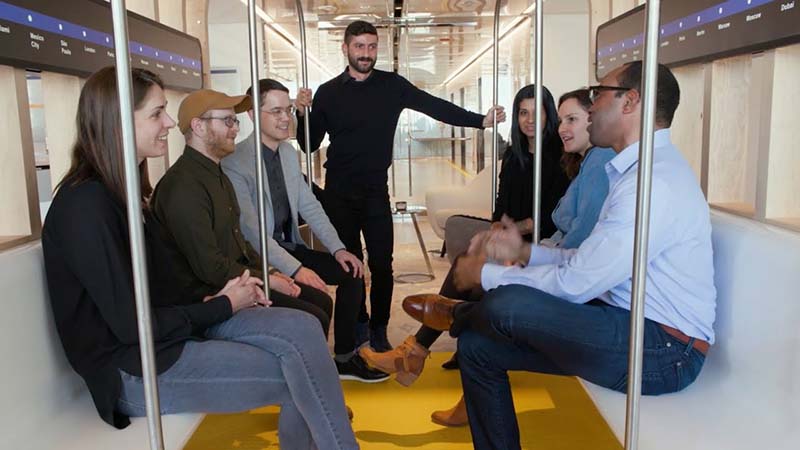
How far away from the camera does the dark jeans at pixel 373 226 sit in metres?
3.43

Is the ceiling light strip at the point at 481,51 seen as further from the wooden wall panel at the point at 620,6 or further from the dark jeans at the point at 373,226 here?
the dark jeans at the point at 373,226

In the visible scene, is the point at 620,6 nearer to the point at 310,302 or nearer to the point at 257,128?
the point at 310,302

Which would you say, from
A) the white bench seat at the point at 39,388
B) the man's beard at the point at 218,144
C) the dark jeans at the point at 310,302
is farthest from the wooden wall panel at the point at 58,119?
the dark jeans at the point at 310,302

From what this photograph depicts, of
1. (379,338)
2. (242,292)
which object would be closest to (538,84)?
(242,292)

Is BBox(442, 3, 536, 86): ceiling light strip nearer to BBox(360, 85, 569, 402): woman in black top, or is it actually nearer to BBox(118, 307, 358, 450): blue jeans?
BBox(360, 85, 569, 402): woman in black top

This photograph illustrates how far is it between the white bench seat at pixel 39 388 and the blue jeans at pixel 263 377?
0.09 m

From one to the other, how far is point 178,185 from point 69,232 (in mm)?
620

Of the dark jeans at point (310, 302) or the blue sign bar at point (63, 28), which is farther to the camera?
the dark jeans at point (310, 302)

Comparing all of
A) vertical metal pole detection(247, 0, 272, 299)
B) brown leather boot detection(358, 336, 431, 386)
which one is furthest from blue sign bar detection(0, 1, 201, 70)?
brown leather boot detection(358, 336, 431, 386)

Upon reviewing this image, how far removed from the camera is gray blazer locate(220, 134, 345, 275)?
8.89ft

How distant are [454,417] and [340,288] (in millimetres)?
791

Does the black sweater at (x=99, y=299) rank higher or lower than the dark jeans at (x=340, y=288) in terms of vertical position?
higher

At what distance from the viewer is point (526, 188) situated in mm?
3332

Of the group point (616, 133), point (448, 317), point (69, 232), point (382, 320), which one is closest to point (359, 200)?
point (382, 320)
